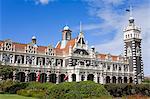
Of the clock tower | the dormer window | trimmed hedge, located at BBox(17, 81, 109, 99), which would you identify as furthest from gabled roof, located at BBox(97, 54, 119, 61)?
trimmed hedge, located at BBox(17, 81, 109, 99)

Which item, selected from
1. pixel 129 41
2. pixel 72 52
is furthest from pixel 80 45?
pixel 129 41

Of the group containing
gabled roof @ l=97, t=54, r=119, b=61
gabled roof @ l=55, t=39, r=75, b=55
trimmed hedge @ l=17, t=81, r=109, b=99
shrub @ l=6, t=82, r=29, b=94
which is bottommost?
shrub @ l=6, t=82, r=29, b=94

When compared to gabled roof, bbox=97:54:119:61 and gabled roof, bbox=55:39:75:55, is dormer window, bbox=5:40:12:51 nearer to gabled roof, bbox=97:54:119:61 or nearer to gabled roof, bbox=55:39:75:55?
gabled roof, bbox=55:39:75:55

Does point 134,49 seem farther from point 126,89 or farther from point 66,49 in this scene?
point 126,89

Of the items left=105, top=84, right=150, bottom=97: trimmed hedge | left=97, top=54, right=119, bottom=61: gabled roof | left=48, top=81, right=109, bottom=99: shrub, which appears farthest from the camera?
left=97, top=54, right=119, bottom=61: gabled roof

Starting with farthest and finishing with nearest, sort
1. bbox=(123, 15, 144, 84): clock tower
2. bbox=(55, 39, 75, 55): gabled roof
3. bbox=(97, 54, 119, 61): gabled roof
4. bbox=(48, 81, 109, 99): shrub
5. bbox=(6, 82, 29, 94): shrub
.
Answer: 1. bbox=(123, 15, 144, 84): clock tower
2. bbox=(97, 54, 119, 61): gabled roof
3. bbox=(55, 39, 75, 55): gabled roof
4. bbox=(6, 82, 29, 94): shrub
5. bbox=(48, 81, 109, 99): shrub

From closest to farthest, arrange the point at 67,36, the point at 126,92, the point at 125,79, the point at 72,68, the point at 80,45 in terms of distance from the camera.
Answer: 1. the point at 126,92
2. the point at 72,68
3. the point at 80,45
4. the point at 67,36
5. the point at 125,79

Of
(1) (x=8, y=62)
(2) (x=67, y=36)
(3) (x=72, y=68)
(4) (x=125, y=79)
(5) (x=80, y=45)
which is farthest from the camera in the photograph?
(4) (x=125, y=79)

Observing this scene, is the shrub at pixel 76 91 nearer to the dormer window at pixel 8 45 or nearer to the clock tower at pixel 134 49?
the dormer window at pixel 8 45

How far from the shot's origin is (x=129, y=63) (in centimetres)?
7069

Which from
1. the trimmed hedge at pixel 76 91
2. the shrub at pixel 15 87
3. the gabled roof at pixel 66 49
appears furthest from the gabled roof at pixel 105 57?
the trimmed hedge at pixel 76 91

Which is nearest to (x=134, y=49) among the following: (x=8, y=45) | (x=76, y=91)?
(x=8, y=45)

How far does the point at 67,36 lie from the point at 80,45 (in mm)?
6207

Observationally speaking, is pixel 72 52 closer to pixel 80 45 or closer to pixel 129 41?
pixel 80 45
